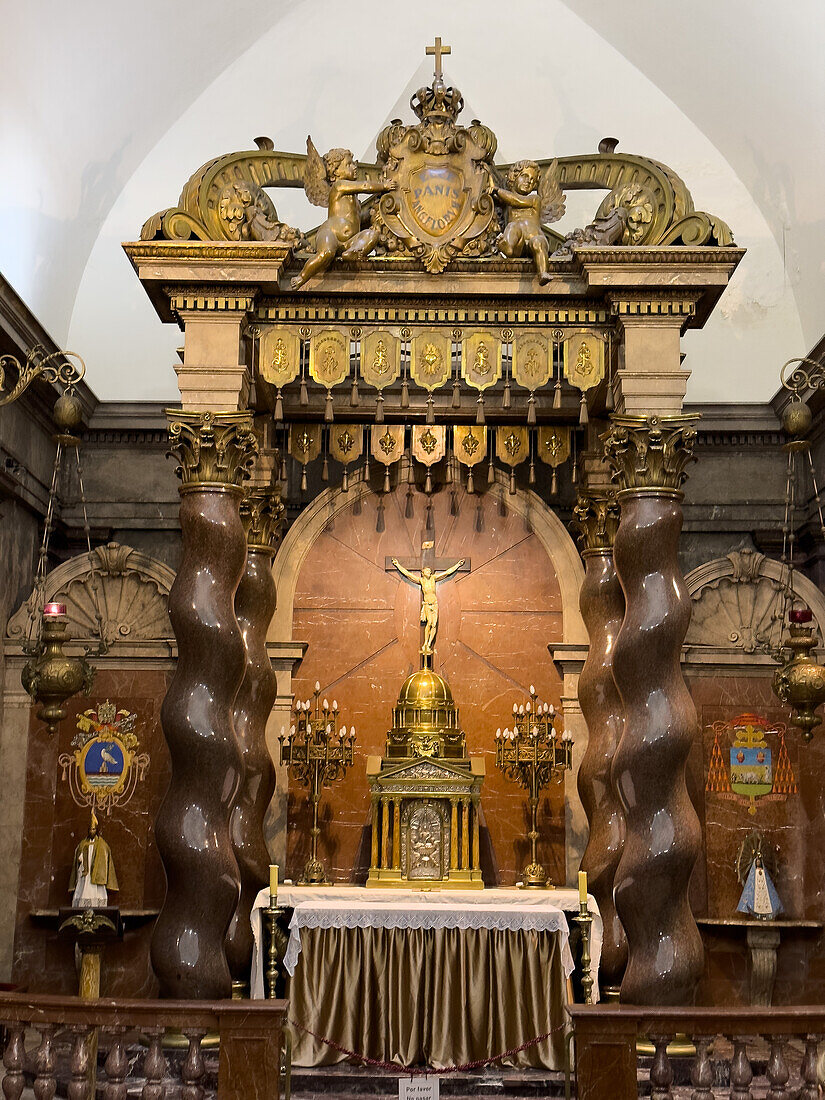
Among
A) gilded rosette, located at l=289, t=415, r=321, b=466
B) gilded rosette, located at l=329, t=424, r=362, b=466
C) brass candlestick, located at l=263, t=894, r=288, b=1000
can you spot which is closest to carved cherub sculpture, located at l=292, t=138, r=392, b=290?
gilded rosette, located at l=289, t=415, r=321, b=466

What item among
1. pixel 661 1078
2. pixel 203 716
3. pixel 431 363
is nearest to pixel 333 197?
pixel 431 363

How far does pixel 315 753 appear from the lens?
429 inches

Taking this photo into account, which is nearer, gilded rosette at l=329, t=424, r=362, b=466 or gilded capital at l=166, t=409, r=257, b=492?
gilded capital at l=166, t=409, r=257, b=492

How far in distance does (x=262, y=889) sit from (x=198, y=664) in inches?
88.8

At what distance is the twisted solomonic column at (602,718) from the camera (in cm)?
938

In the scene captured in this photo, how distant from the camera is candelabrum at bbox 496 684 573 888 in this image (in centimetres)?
→ 1071

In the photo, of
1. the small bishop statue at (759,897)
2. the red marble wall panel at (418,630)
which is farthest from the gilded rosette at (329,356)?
the small bishop statue at (759,897)

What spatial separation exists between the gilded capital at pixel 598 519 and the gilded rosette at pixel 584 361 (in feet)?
4.42

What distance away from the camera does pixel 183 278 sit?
884 centimetres

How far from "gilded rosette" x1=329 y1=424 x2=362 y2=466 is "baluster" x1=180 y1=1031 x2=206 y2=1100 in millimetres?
5996

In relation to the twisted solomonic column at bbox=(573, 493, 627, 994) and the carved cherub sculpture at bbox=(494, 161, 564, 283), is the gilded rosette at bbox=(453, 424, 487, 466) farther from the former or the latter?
the carved cherub sculpture at bbox=(494, 161, 564, 283)

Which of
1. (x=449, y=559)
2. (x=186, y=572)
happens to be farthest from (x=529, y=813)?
(x=186, y=572)

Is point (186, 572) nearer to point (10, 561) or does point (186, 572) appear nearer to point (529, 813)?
point (10, 561)

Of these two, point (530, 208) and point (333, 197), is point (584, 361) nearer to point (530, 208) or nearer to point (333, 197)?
point (530, 208)
